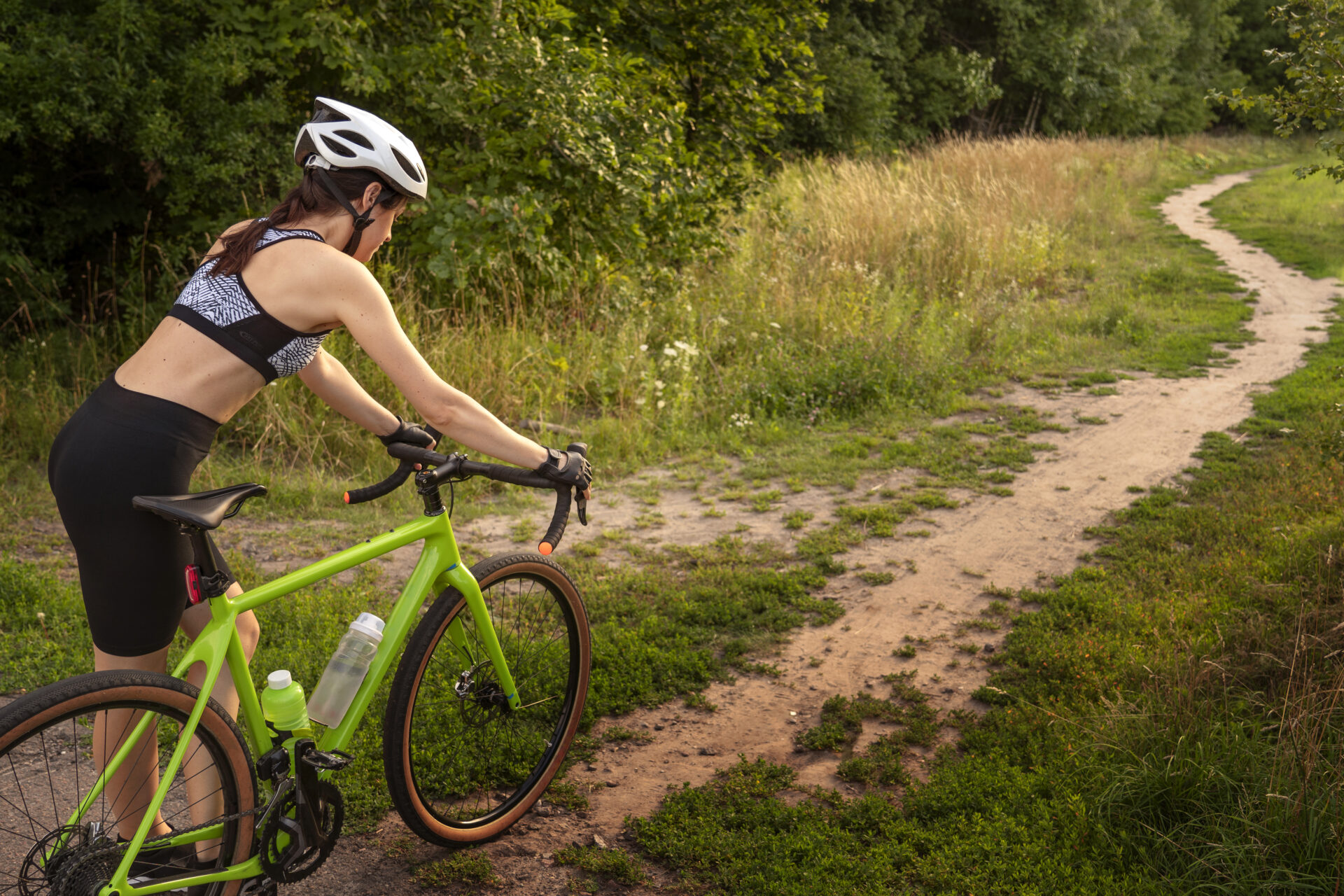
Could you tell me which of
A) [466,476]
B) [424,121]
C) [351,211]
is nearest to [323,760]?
[466,476]

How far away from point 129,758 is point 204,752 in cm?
17

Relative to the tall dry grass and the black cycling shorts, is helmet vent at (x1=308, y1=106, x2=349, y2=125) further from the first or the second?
the tall dry grass

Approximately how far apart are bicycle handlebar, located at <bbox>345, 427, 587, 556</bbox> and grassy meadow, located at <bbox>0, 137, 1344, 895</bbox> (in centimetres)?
126

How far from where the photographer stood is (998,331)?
1002cm

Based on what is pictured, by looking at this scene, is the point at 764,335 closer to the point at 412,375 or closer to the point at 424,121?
the point at 424,121

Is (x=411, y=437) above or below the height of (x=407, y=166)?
below

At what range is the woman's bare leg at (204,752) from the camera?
2352mm

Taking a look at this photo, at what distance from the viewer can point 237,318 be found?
90.9 inches

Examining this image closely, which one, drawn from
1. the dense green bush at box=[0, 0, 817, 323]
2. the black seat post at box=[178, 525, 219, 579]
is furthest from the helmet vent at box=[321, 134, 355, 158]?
the dense green bush at box=[0, 0, 817, 323]

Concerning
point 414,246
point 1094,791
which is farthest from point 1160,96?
point 1094,791

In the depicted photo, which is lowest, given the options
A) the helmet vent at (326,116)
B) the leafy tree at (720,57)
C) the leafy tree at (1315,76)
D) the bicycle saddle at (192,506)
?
the bicycle saddle at (192,506)

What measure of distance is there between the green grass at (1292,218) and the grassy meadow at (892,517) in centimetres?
327

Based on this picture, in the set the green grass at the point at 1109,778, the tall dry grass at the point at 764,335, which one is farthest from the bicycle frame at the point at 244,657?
the tall dry grass at the point at 764,335

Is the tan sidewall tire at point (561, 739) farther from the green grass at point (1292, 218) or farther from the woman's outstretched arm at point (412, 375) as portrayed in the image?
the green grass at point (1292, 218)
